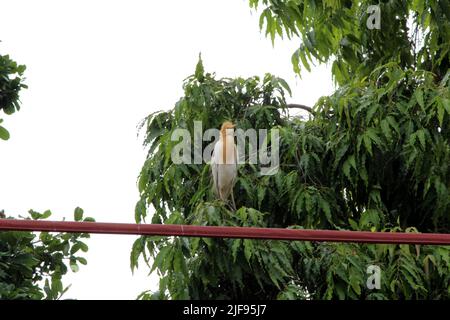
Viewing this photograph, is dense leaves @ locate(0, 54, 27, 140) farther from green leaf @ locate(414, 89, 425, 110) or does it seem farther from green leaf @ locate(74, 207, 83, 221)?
green leaf @ locate(414, 89, 425, 110)

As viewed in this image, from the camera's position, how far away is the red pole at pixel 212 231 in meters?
4.58

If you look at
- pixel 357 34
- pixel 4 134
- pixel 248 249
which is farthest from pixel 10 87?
pixel 357 34

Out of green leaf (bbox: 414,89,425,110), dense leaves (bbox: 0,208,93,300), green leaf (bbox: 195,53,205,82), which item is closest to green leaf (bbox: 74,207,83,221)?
dense leaves (bbox: 0,208,93,300)

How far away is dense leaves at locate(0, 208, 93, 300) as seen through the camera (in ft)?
19.6

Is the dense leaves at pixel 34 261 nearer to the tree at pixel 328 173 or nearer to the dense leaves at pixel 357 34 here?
the tree at pixel 328 173

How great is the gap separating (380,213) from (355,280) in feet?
2.70

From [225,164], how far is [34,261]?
2.02 meters

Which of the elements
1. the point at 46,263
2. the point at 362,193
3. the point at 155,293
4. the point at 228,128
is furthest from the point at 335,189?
the point at 46,263

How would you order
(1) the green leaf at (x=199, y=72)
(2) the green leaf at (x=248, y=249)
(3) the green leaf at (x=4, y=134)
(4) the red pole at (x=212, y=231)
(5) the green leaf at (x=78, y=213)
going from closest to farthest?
(4) the red pole at (x=212, y=231) → (3) the green leaf at (x=4, y=134) → (5) the green leaf at (x=78, y=213) → (2) the green leaf at (x=248, y=249) → (1) the green leaf at (x=199, y=72)

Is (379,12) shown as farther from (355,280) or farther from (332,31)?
(355,280)

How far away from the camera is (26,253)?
6145 millimetres

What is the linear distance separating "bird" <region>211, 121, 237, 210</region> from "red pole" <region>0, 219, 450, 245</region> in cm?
276

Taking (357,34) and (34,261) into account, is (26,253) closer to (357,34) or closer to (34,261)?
(34,261)

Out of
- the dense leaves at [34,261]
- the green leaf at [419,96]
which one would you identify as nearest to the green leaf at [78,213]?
the dense leaves at [34,261]
